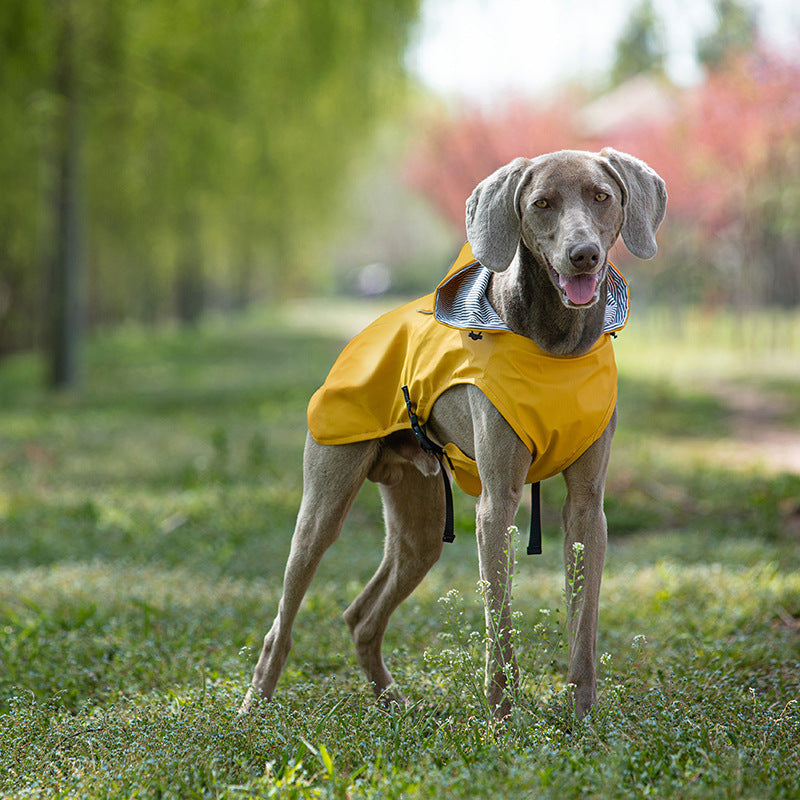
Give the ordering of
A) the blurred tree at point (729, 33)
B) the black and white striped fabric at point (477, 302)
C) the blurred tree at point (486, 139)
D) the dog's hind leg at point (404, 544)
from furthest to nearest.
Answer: the blurred tree at point (486, 139) → the blurred tree at point (729, 33) → the dog's hind leg at point (404, 544) → the black and white striped fabric at point (477, 302)

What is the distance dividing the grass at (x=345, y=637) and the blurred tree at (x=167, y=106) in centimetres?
445

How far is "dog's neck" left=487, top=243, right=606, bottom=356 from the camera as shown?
312 cm

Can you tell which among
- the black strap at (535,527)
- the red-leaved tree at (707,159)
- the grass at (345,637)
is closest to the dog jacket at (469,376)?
the black strap at (535,527)

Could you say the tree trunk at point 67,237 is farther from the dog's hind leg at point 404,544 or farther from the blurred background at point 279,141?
the dog's hind leg at point 404,544

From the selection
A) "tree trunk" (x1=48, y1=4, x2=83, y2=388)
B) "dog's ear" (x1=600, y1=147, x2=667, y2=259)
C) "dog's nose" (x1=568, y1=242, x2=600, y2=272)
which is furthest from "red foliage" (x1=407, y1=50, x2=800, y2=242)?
"dog's nose" (x1=568, y1=242, x2=600, y2=272)

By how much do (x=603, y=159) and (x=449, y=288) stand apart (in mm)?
684

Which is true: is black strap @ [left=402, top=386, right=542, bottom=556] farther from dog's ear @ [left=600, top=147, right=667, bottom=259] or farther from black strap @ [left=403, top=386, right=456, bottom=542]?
dog's ear @ [left=600, top=147, right=667, bottom=259]

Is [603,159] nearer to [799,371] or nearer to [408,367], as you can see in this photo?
[408,367]

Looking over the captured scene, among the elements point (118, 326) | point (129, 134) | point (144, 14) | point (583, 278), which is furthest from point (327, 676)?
point (118, 326)

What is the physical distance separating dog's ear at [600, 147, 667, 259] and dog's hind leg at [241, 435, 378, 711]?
1163mm

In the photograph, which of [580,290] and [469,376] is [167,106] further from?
[580,290]

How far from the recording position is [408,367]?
11.3 feet

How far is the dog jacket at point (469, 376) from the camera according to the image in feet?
10.1

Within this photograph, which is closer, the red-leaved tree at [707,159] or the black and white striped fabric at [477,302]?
the black and white striped fabric at [477,302]
